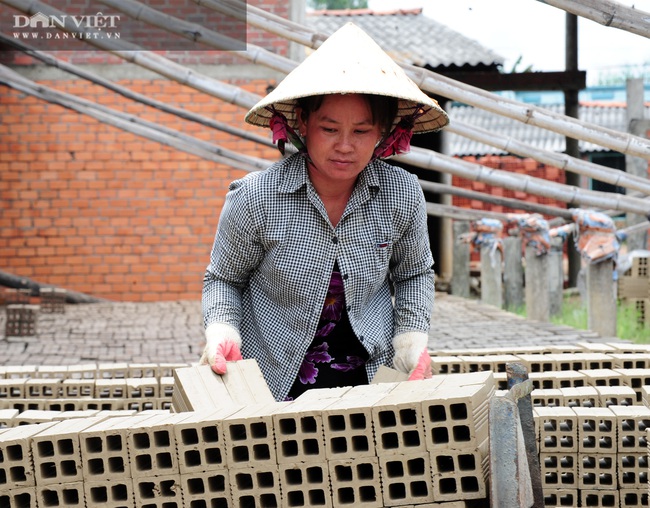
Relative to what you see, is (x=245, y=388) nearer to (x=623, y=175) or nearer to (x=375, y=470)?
(x=375, y=470)

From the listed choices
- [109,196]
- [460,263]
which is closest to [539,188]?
[460,263]

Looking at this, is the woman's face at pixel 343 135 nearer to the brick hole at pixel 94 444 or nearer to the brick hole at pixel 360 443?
the brick hole at pixel 360 443

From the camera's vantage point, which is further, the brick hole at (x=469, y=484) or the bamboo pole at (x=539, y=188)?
the bamboo pole at (x=539, y=188)

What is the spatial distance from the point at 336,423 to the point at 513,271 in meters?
8.68

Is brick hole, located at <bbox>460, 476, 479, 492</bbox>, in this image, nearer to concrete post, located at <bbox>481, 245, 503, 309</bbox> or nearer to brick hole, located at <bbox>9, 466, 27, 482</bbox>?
brick hole, located at <bbox>9, 466, 27, 482</bbox>

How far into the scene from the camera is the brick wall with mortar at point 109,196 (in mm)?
12352

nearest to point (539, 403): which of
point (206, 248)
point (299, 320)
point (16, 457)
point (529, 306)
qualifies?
point (299, 320)

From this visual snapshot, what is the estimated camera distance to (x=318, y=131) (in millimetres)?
2916

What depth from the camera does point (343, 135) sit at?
113 inches

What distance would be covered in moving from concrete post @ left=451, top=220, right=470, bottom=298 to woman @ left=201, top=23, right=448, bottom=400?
858 cm

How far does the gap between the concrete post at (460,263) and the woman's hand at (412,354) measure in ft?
28.2

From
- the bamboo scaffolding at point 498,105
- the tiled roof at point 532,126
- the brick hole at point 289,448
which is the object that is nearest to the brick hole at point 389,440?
the brick hole at point 289,448

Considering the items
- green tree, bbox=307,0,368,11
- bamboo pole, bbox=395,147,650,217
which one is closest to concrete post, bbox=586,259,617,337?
bamboo pole, bbox=395,147,650,217

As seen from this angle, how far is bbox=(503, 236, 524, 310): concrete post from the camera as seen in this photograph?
10172 millimetres
